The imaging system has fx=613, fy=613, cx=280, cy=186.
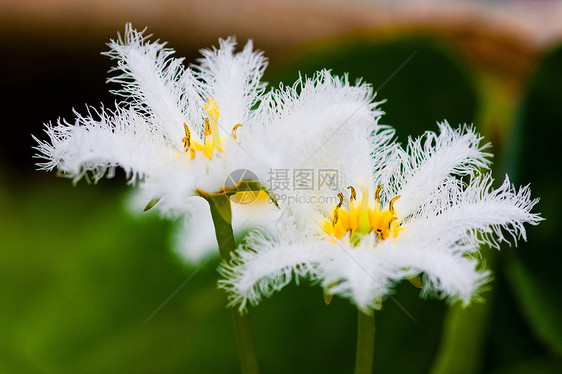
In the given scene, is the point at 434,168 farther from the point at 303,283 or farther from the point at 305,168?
the point at 303,283

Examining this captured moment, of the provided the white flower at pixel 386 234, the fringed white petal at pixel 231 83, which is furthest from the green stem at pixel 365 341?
the fringed white petal at pixel 231 83

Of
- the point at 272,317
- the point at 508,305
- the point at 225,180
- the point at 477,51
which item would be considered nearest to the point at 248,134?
the point at 225,180

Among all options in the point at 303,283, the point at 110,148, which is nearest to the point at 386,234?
the point at 110,148

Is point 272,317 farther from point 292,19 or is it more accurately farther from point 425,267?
point 292,19

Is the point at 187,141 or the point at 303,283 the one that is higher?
the point at 187,141

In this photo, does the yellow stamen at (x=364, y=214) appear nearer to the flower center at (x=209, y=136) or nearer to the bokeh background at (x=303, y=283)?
the flower center at (x=209, y=136)

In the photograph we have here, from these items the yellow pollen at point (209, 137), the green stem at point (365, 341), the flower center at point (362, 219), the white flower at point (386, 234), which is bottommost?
the green stem at point (365, 341)
